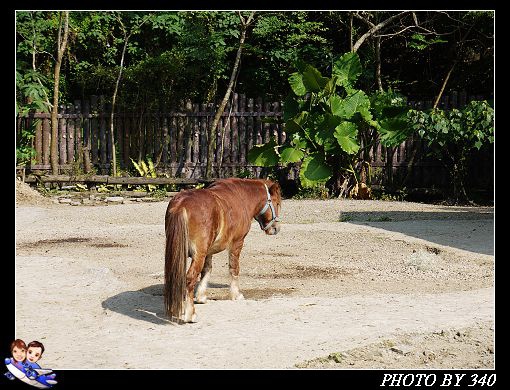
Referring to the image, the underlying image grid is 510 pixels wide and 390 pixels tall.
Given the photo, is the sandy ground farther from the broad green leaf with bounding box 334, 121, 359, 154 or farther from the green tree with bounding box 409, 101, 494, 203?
the broad green leaf with bounding box 334, 121, 359, 154

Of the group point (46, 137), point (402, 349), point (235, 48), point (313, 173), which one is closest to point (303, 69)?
point (313, 173)

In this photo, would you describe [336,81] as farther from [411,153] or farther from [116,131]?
[116,131]

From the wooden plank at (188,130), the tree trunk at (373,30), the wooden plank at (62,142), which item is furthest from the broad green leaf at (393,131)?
the wooden plank at (62,142)

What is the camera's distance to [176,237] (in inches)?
305

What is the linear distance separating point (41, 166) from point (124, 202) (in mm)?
3070

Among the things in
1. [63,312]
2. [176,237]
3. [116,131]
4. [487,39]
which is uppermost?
[487,39]

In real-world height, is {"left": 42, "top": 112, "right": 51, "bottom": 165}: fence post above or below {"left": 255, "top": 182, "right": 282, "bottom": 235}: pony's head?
above

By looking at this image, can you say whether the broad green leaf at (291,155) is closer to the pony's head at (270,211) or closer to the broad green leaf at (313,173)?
the broad green leaf at (313,173)

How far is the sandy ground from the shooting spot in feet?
23.3

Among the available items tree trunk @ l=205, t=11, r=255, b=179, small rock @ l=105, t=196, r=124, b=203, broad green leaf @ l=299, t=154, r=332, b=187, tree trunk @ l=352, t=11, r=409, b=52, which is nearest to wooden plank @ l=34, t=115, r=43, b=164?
small rock @ l=105, t=196, r=124, b=203

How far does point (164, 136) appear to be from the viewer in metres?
21.3

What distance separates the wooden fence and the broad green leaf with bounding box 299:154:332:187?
5.66ft

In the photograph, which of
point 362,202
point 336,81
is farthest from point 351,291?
point 336,81

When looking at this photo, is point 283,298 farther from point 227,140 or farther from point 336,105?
point 227,140
